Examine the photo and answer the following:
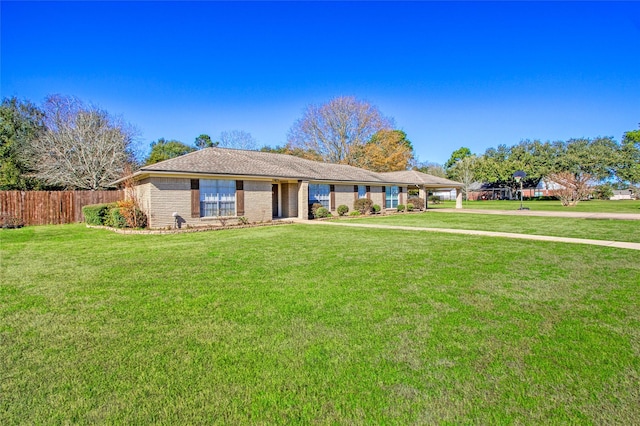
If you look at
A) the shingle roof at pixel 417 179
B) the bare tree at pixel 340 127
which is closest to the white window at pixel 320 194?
the shingle roof at pixel 417 179

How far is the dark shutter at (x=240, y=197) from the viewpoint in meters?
17.2

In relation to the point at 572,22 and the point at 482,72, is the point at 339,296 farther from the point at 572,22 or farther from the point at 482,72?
the point at 482,72

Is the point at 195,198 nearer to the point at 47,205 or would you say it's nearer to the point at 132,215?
the point at 132,215

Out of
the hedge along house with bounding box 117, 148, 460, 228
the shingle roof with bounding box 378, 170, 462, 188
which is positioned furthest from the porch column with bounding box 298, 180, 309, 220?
the shingle roof with bounding box 378, 170, 462, 188

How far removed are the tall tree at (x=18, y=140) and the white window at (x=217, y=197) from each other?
18.1 metres

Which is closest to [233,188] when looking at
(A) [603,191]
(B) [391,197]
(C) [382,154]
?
(B) [391,197]

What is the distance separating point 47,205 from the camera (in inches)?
721

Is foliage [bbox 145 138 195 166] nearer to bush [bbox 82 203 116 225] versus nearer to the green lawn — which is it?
bush [bbox 82 203 116 225]

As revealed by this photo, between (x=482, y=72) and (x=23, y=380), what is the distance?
26.0m

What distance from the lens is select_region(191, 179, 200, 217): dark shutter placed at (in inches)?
619

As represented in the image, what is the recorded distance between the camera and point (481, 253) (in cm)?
836

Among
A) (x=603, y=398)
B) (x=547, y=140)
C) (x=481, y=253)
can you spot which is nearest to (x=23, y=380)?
(x=603, y=398)

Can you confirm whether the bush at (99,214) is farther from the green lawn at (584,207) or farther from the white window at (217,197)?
the green lawn at (584,207)

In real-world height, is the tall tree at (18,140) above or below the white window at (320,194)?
above
